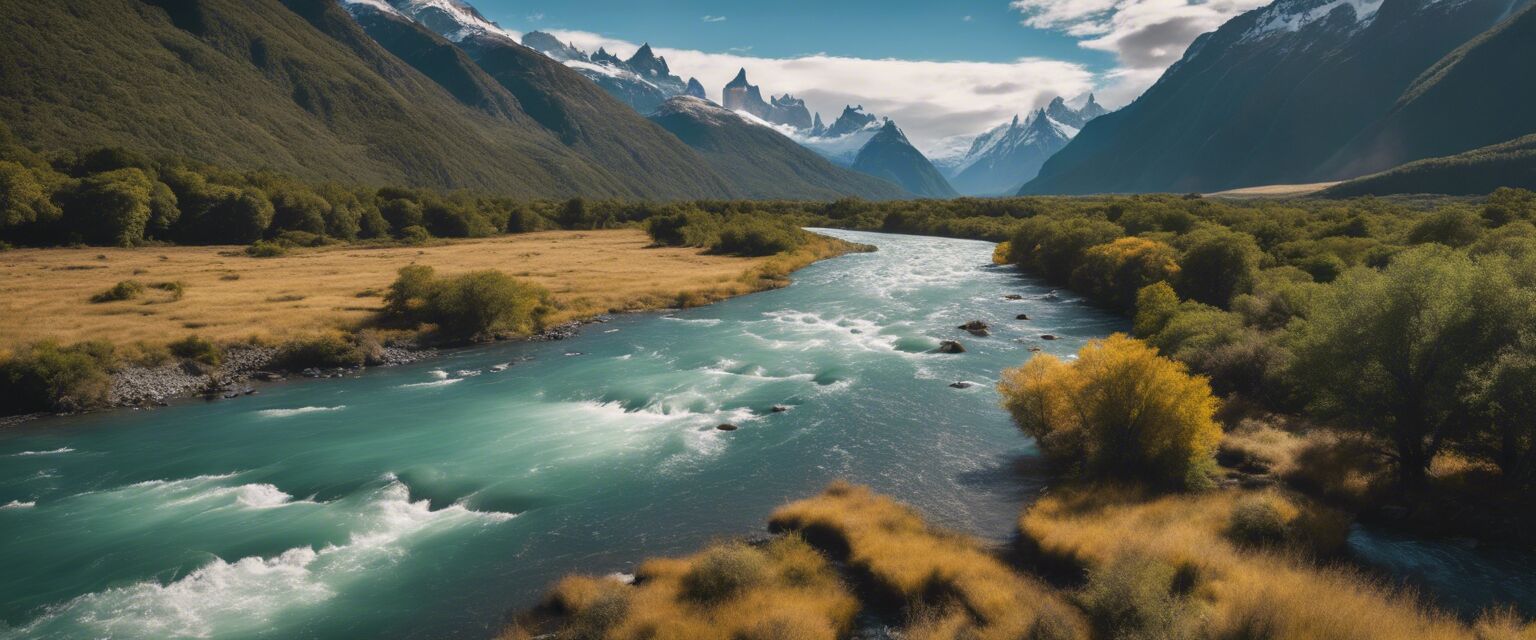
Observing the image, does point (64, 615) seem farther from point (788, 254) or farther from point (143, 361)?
point (788, 254)

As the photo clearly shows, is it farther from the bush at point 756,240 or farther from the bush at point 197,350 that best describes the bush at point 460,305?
the bush at point 756,240

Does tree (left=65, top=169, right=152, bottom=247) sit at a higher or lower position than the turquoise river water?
higher

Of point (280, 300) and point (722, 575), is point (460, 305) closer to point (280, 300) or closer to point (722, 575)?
point (280, 300)

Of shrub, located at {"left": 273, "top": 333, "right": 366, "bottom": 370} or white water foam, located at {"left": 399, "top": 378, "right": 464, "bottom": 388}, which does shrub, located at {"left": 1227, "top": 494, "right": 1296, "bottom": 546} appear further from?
shrub, located at {"left": 273, "top": 333, "right": 366, "bottom": 370}

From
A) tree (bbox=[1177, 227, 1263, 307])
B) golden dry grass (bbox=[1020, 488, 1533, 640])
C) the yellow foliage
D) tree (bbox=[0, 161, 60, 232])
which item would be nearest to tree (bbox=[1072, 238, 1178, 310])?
tree (bbox=[1177, 227, 1263, 307])

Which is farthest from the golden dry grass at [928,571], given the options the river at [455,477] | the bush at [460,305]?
the bush at [460,305]

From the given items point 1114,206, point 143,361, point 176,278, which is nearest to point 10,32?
point 176,278
